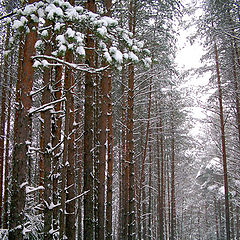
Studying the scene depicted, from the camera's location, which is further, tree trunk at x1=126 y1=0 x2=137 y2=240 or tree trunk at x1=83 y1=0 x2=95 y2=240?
tree trunk at x1=126 y1=0 x2=137 y2=240

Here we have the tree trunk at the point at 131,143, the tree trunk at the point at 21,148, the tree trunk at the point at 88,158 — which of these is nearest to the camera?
the tree trunk at the point at 21,148

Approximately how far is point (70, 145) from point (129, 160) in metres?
2.85

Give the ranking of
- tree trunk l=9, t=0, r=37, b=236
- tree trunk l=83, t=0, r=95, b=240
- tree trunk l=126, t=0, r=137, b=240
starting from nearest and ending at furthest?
1. tree trunk l=9, t=0, r=37, b=236
2. tree trunk l=83, t=0, r=95, b=240
3. tree trunk l=126, t=0, r=137, b=240

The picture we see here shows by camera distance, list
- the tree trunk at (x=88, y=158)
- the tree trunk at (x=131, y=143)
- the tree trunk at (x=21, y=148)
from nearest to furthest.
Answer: the tree trunk at (x=21, y=148), the tree trunk at (x=88, y=158), the tree trunk at (x=131, y=143)

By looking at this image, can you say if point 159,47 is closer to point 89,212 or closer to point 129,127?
point 129,127

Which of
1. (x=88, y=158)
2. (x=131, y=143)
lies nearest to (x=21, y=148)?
(x=88, y=158)

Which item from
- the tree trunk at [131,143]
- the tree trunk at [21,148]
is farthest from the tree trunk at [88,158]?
the tree trunk at [131,143]

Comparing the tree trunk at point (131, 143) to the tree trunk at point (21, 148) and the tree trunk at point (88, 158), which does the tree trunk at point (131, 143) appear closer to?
the tree trunk at point (88, 158)

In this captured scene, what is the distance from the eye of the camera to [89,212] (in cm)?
623

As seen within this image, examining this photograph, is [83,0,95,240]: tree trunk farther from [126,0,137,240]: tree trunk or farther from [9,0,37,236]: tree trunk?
[126,0,137,240]: tree trunk

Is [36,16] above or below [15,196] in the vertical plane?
above

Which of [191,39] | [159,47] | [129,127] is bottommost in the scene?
[129,127]

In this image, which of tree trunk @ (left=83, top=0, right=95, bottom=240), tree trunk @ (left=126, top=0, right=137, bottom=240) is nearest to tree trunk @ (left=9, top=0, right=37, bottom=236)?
tree trunk @ (left=83, top=0, right=95, bottom=240)

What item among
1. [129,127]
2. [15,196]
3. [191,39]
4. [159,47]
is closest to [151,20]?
[159,47]
